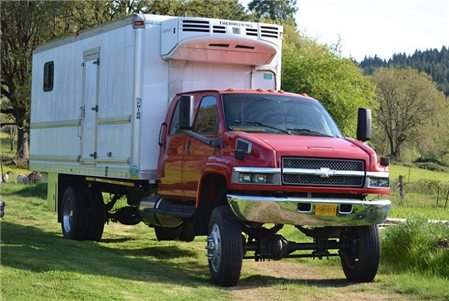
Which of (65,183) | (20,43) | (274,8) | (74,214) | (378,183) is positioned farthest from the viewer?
(274,8)

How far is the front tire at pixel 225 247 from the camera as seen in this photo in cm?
907

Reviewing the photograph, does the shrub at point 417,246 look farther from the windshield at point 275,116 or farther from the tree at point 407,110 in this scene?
the tree at point 407,110

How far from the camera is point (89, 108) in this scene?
1345cm

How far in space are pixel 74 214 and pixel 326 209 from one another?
626 cm

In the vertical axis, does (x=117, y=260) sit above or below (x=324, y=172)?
below

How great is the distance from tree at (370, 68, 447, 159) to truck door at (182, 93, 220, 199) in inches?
3189

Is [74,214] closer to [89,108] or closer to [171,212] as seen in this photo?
[89,108]

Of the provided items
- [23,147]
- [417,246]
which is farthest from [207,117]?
[23,147]

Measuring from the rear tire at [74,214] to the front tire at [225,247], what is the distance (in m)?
4.82

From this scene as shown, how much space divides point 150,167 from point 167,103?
1.02m

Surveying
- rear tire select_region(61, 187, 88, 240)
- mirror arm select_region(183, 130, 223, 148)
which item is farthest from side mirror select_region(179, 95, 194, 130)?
rear tire select_region(61, 187, 88, 240)

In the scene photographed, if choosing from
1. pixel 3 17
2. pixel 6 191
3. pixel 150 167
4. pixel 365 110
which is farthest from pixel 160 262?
pixel 3 17

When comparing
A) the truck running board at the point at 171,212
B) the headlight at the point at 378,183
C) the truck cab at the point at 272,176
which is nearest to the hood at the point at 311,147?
the truck cab at the point at 272,176

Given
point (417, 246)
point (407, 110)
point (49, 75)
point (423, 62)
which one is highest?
point (423, 62)
